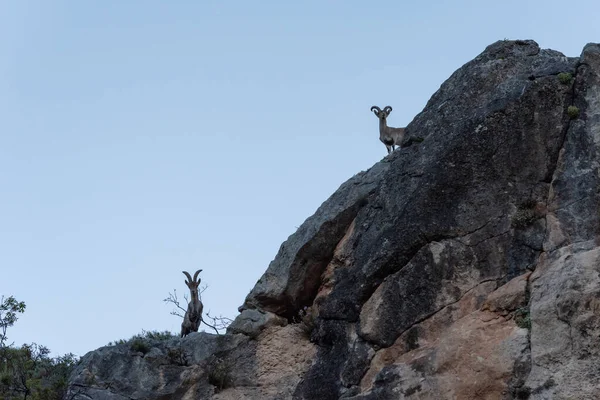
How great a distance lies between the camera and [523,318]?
1847 cm

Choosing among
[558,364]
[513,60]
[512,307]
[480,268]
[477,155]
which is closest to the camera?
[558,364]

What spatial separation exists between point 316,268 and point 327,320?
2263 millimetres

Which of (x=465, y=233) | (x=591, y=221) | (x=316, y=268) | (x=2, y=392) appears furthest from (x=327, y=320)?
(x=2, y=392)

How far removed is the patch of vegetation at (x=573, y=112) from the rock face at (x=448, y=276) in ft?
0.17

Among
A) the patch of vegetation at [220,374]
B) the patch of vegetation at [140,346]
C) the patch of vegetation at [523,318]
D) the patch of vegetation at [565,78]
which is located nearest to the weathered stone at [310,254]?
the patch of vegetation at [220,374]

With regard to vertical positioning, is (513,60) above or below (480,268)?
→ above

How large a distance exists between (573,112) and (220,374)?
10.1 meters

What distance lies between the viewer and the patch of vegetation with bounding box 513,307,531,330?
1820 centimetres

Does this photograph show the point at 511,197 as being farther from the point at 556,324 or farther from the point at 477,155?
the point at 556,324

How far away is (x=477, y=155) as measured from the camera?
2156 cm

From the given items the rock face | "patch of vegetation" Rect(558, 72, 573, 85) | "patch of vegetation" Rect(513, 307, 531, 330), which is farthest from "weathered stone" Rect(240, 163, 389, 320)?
"patch of vegetation" Rect(513, 307, 531, 330)

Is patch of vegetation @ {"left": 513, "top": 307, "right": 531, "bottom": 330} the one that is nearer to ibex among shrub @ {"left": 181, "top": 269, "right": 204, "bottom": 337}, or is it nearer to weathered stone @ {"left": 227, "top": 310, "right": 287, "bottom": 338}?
weathered stone @ {"left": 227, "top": 310, "right": 287, "bottom": 338}

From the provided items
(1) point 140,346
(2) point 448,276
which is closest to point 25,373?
(1) point 140,346

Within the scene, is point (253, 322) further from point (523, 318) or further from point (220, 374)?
point (523, 318)
